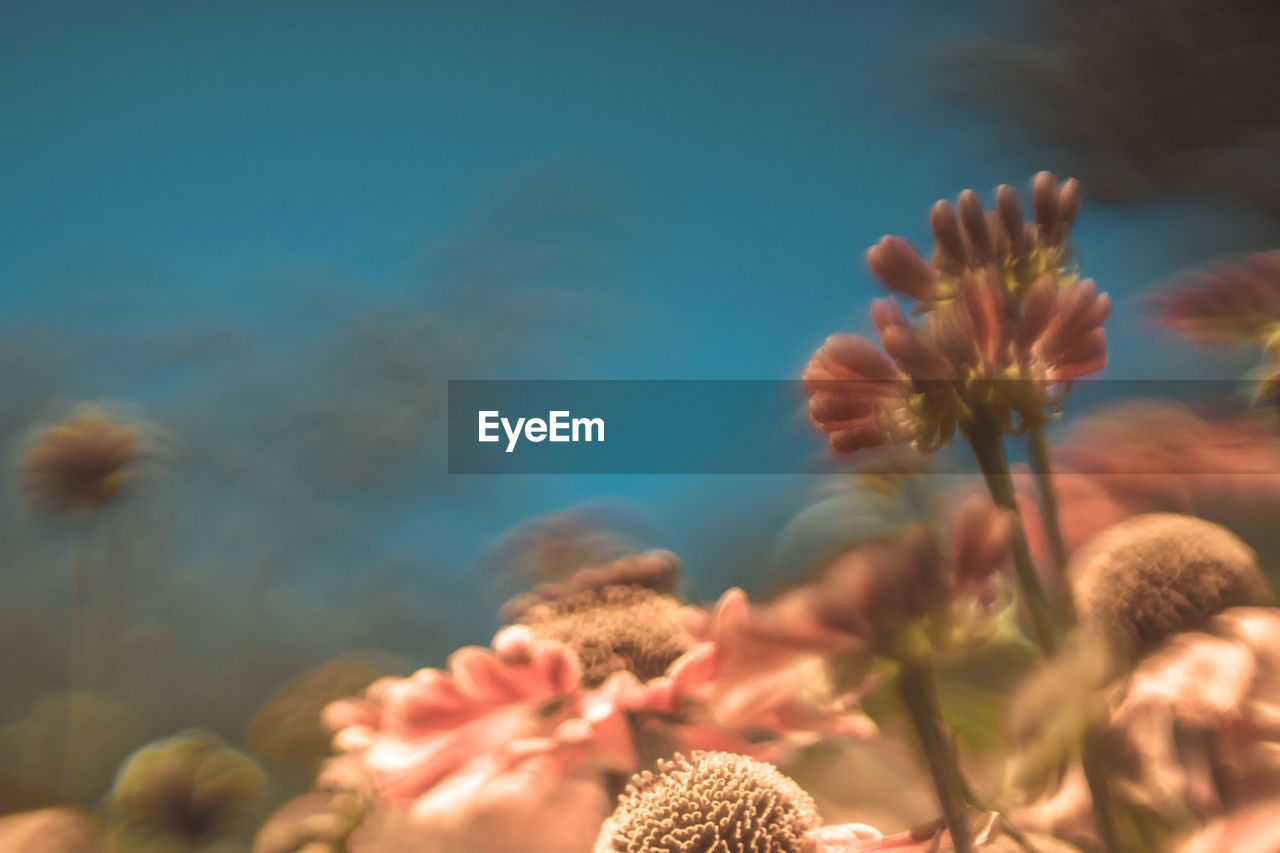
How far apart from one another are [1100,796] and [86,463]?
451 mm

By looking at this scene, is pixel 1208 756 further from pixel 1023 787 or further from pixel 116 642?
pixel 116 642

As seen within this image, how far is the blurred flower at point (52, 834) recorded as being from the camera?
10.1 inches

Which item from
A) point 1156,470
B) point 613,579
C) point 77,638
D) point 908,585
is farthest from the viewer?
point 77,638

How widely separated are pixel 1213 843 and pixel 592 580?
218 mm

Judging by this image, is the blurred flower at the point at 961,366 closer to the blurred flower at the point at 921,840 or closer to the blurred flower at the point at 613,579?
the blurred flower at the point at 921,840

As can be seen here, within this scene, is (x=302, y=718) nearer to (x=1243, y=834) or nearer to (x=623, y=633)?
(x=623, y=633)

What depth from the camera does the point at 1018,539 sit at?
0.40ft

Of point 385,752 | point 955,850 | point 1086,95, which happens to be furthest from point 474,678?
point 1086,95

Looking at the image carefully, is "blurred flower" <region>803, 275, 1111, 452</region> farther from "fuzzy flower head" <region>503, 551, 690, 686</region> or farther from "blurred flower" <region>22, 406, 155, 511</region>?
"blurred flower" <region>22, 406, 155, 511</region>

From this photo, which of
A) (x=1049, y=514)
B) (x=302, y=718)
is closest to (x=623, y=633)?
(x=302, y=718)

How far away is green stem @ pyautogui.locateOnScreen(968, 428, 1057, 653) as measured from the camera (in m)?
0.12

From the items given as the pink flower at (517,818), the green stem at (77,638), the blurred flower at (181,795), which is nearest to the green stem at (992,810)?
the pink flower at (517,818)

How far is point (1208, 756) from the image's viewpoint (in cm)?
15

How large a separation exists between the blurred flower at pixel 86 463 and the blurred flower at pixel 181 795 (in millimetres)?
193
